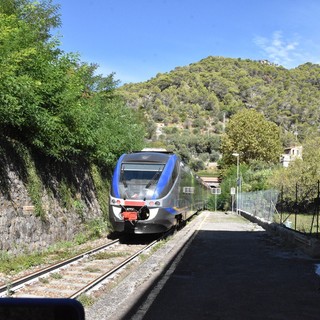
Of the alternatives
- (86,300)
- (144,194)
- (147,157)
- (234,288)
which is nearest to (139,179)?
(144,194)

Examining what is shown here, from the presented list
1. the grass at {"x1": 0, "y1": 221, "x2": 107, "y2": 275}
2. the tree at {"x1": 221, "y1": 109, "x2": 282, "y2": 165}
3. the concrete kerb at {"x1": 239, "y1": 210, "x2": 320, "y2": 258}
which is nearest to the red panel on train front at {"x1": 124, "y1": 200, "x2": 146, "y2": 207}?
the grass at {"x1": 0, "y1": 221, "x2": 107, "y2": 275}

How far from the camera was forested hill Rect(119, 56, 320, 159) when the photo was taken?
14725cm

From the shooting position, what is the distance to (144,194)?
49.4 ft

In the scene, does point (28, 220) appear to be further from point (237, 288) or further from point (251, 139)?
point (251, 139)

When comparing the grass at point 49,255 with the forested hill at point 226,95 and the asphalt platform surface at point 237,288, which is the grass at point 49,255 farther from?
the forested hill at point 226,95

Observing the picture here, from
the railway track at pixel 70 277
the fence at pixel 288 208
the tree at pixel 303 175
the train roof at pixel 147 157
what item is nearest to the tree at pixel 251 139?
the tree at pixel 303 175

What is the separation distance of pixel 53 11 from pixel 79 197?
32.1ft

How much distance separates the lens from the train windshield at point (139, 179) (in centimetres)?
1509

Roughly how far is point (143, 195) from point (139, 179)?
27.8 inches

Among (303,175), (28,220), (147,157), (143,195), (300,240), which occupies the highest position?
(303,175)

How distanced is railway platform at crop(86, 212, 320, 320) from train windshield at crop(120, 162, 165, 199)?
2993mm

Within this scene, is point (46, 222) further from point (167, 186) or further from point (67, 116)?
point (167, 186)

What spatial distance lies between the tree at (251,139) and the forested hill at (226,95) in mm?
65343

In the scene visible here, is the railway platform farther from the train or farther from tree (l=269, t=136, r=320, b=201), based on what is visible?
tree (l=269, t=136, r=320, b=201)
